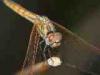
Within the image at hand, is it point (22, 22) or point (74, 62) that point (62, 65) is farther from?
point (22, 22)

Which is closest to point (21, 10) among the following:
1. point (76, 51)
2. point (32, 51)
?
point (32, 51)

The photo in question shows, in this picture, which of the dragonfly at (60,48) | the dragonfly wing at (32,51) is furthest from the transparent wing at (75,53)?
the dragonfly wing at (32,51)

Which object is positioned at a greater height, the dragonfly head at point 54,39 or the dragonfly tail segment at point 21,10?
the dragonfly tail segment at point 21,10

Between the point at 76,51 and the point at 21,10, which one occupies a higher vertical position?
the point at 21,10

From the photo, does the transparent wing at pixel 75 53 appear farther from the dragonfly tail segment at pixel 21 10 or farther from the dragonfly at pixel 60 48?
the dragonfly tail segment at pixel 21 10

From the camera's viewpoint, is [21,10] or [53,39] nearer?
[53,39]

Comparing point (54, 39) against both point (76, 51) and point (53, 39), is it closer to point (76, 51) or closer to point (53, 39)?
point (53, 39)

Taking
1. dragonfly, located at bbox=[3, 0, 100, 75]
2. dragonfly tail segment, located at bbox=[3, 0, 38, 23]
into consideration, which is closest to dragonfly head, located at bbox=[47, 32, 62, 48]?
dragonfly, located at bbox=[3, 0, 100, 75]
